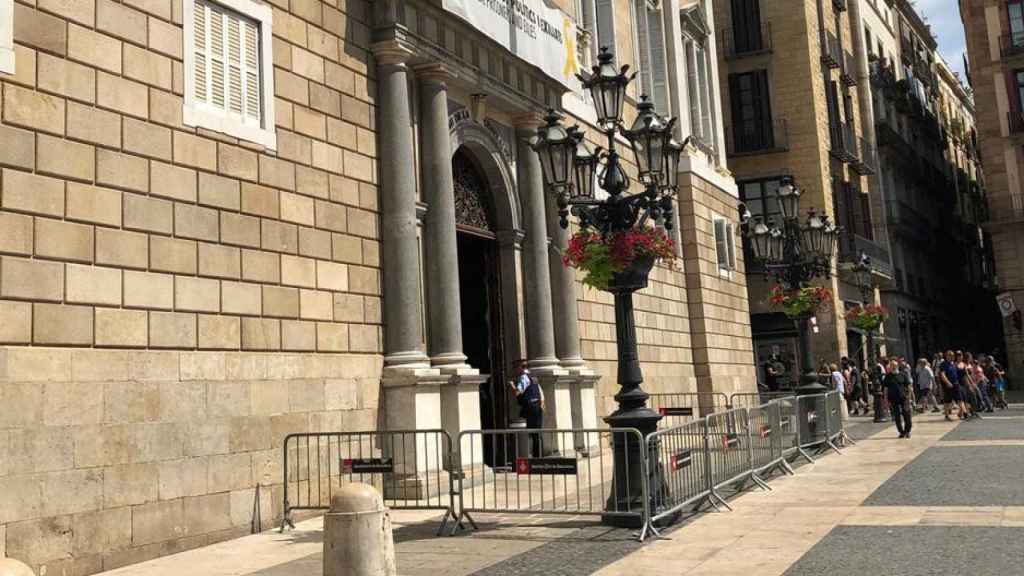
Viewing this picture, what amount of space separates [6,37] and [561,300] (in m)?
11.1

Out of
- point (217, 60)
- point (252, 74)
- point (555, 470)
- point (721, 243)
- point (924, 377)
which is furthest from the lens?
point (924, 377)

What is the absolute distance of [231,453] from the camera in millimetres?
10586

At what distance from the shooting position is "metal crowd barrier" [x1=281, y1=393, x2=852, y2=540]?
10.2 meters

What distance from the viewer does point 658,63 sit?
25.7 meters

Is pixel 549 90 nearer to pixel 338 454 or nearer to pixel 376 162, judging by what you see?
pixel 376 162

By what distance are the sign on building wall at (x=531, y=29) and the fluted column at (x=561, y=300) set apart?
8.59 feet

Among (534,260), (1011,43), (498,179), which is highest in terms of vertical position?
(1011,43)

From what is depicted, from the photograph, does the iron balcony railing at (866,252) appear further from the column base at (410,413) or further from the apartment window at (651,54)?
the column base at (410,413)

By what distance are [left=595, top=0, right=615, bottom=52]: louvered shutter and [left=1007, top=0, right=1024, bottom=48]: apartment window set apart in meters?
30.4

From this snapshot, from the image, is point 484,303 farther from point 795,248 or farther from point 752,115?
point 752,115

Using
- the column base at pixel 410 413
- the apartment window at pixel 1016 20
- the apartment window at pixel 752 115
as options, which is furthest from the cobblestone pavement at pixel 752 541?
the apartment window at pixel 1016 20

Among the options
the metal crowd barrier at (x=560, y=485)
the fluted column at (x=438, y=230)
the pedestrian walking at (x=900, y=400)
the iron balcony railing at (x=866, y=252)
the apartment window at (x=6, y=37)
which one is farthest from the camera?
the iron balcony railing at (x=866, y=252)

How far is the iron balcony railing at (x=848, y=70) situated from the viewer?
41744mm

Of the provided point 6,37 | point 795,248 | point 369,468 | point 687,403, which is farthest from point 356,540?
point 687,403
